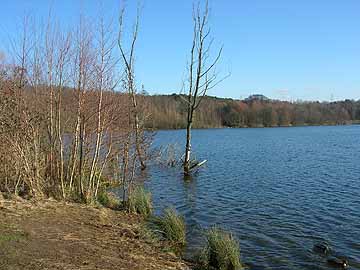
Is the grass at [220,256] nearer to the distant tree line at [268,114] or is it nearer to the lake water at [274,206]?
the lake water at [274,206]

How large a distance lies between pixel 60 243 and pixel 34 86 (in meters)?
5.86

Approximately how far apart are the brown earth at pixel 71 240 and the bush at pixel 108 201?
45.2 inches

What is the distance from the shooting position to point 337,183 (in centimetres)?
2270

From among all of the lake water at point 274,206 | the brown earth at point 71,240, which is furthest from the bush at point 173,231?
the brown earth at point 71,240

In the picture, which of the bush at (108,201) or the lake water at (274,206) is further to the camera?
the bush at (108,201)

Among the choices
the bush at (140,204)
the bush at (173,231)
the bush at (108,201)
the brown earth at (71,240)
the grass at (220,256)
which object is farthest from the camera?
the bush at (108,201)

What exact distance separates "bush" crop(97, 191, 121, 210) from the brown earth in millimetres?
1148

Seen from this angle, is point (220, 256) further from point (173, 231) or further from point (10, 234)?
point (10, 234)

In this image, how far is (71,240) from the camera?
31.4 feet

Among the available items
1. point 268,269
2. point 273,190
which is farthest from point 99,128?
point 273,190

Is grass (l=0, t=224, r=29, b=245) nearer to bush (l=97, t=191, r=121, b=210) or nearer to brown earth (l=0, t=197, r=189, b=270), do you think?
brown earth (l=0, t=197, r=189, b=270)

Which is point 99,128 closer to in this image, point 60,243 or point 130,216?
point 130,216

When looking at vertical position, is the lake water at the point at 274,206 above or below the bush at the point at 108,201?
below

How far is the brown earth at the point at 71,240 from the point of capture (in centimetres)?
803
